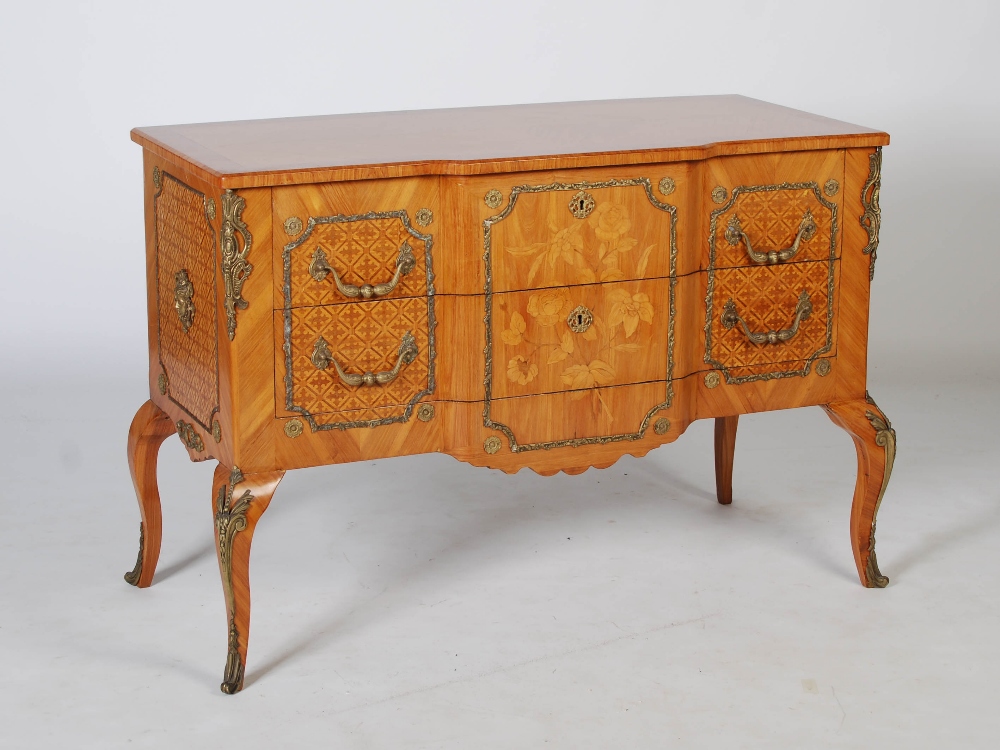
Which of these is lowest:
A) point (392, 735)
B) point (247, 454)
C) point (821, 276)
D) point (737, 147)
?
point (392, 735)

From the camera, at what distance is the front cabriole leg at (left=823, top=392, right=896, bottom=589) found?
3.98m

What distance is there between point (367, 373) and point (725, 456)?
54.3 inches

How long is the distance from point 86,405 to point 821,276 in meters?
2.41

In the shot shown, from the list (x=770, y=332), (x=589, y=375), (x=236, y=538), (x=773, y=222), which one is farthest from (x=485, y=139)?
(x=236, y=538)

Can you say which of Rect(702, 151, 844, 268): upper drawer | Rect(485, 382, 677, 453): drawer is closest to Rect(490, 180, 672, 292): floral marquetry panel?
Rect(702, 151, 844, 268): upper drawer

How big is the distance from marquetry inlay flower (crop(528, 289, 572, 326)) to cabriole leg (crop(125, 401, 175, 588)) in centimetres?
97

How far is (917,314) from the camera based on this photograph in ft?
19.5

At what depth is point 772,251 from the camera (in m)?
3.77

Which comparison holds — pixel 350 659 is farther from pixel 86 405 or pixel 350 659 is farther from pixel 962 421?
pixel 962 421

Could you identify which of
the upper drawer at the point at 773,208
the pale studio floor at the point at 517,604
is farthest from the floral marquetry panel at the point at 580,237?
the pale studio floor at the point at 517,604

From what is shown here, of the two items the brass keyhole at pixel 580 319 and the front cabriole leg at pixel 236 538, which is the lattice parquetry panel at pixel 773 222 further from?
the front cabriole leg at pixel 236 538

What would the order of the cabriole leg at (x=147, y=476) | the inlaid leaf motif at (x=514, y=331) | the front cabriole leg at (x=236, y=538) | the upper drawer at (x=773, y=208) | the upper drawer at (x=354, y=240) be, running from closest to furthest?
the upper drawer at (x=354, y=240), the front cabriole leg at (x=236, y=538), the inlaid leaf motif at (x=514, y=331), the upper drawer at (x=773, y=208), the cabriole leg at (x=147, y=476)

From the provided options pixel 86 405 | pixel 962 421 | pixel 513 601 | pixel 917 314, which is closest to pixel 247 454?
pixel 513 601

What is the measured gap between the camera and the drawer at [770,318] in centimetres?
376
